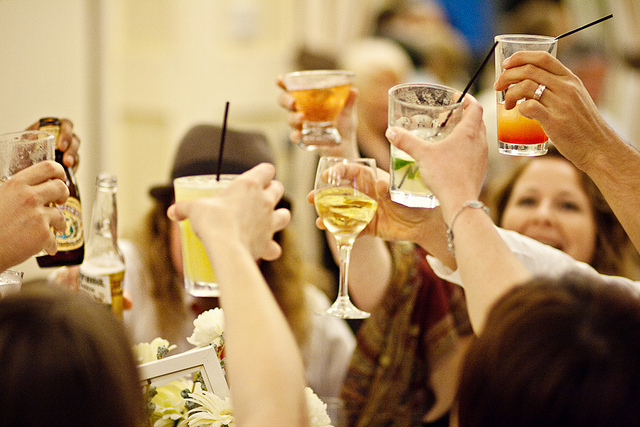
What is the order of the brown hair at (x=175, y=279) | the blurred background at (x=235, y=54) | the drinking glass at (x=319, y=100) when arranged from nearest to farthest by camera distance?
the drinking glass at (x=319, y=100)
the brown hair at (x=175, y=279)
the blurred background at (x=235, y=54)

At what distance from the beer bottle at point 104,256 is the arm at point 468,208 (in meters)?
0.70

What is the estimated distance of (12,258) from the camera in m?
1.12

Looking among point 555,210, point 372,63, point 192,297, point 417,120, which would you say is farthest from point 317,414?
point 372,63

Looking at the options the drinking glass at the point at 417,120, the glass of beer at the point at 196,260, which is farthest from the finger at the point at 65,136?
the drinking glass at the point at 417,120

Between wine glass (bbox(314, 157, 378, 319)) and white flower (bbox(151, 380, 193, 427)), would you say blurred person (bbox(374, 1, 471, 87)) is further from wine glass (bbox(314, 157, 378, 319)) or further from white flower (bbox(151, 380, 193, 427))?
white flower (bbox(151, 380, 193, 427))

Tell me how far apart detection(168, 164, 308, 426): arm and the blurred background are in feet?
10.9

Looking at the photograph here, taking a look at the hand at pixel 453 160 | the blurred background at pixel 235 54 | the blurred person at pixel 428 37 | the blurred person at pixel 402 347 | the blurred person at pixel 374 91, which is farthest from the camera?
the blurred person at pixel 428 37

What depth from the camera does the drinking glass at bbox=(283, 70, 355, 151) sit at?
5.14ft

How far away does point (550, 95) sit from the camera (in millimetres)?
1155

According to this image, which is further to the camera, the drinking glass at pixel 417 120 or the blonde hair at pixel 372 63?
the blonde hair at pixel 372 63

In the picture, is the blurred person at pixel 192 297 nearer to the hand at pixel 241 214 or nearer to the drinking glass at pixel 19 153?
the drinking glass at pixel 19 153

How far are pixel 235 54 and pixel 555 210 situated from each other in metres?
3.53

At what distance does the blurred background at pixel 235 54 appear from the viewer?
458cm

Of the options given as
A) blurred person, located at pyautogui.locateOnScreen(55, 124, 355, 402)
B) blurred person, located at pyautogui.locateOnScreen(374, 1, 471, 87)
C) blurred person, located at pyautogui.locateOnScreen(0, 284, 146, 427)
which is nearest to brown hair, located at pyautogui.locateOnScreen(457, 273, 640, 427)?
blurred person, located at pyautogui.locateOnScreen(0, 284, 146, 427)
